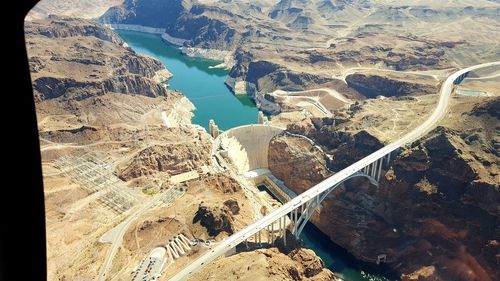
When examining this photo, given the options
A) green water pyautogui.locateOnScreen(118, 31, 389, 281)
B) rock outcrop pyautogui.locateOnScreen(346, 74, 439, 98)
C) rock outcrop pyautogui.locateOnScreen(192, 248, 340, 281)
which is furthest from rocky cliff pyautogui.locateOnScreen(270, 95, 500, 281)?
rock outcrop pyautogui.locateOnScreen(346, 74, 439, 98)

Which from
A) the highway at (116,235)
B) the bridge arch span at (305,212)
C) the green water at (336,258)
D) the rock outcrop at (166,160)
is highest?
the bridge arch span at (305,212)

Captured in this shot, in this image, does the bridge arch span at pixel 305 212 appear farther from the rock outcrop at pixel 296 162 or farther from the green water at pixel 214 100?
the rock outcrop at pixel 296 162

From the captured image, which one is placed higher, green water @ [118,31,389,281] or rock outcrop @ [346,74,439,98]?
rock outcrop @ [346,74,439,98]

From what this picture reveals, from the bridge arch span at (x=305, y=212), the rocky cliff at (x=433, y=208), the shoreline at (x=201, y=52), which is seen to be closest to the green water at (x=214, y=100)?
the rocky cliff at (x=433, y=208)

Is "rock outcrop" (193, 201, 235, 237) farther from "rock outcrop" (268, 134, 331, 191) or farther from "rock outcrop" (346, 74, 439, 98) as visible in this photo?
"rock outcrop" (346, 74, 439, 98)

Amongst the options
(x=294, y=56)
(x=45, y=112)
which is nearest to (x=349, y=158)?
(x=45, y=112)

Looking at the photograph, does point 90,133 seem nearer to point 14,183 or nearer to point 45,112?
point 45,112
